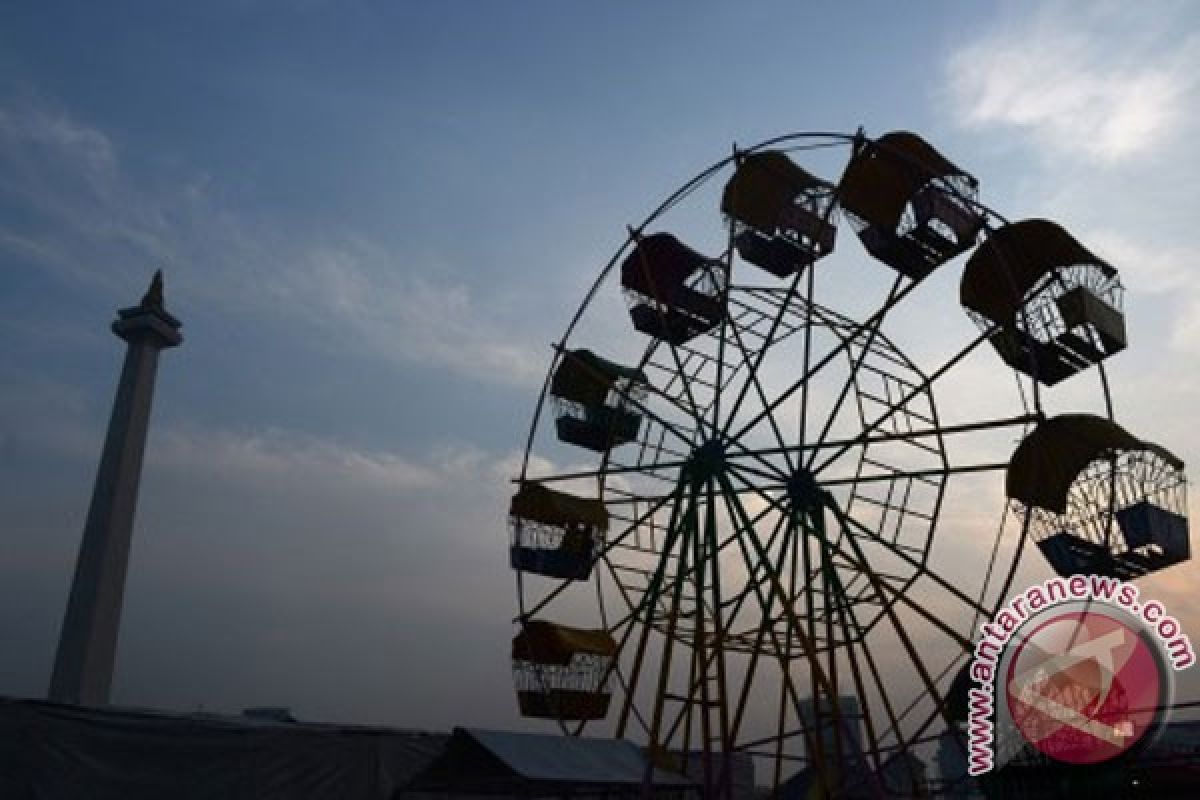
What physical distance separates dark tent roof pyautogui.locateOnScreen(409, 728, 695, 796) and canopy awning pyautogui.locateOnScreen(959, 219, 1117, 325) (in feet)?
33.2

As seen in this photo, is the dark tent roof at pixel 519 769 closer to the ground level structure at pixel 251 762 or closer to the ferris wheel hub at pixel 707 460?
the ground level structure at pixel 251 762

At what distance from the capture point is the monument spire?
37781 mm

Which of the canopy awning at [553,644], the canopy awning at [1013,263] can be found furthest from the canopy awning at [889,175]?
the canopy awning at [553,644]

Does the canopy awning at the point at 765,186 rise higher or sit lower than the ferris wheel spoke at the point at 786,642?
higher

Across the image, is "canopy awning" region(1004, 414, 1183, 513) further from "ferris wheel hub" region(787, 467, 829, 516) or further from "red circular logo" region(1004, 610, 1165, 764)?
"ferris wheel hub" region(787, 467, 829, 516)

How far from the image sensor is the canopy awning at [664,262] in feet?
74.7

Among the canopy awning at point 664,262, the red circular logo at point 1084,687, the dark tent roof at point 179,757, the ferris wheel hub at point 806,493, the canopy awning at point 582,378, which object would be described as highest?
the canopy awning at point 664,262

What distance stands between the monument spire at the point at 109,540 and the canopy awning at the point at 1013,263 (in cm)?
3182

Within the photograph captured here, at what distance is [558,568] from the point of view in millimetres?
21641

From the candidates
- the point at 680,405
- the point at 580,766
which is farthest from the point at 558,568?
the point at 580,766

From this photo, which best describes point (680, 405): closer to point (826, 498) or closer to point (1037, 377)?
point (826, 498)

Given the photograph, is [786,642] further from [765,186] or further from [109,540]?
[109,540]

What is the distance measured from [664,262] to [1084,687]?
11450 mm

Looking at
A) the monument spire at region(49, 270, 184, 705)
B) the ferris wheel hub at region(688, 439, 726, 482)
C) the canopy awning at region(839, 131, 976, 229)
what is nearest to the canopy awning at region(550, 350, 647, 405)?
the ferris wheel hub at region(688, 439, 726, 482)
